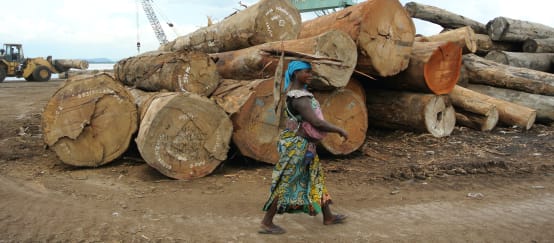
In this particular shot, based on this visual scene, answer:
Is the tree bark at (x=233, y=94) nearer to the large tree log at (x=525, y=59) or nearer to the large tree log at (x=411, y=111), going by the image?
the large tree log at (x=411, y=111)

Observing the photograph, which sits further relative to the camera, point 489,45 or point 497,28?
point 489,45

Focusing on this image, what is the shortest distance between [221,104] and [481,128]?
4.57 metres

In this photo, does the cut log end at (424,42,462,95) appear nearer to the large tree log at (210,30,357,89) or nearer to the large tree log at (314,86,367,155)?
the large tree log at (314,86,367,155)

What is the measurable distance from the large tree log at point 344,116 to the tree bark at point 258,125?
703 mm

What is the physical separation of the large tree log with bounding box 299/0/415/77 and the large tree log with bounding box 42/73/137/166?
2976 millimetres

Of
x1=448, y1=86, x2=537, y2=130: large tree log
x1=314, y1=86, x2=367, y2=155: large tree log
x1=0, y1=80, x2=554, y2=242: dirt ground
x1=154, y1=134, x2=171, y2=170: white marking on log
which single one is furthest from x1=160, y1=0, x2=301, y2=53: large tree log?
x1=448, y1=86, x2=537, y2=130: large tree log

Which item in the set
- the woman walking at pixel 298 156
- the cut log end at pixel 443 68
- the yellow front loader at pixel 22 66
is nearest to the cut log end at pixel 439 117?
the cut log end at pixel 443 68

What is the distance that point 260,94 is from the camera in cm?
545

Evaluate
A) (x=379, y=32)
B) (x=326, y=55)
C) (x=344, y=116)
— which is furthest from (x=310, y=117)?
(x=379, y=32)

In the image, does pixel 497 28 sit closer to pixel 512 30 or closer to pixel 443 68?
pixel 512 30

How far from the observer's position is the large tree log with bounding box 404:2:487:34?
34.3 feet

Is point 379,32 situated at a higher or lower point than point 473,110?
higher

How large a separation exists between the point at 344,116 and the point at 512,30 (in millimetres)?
7293

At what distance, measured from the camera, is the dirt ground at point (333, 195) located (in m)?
3.60
